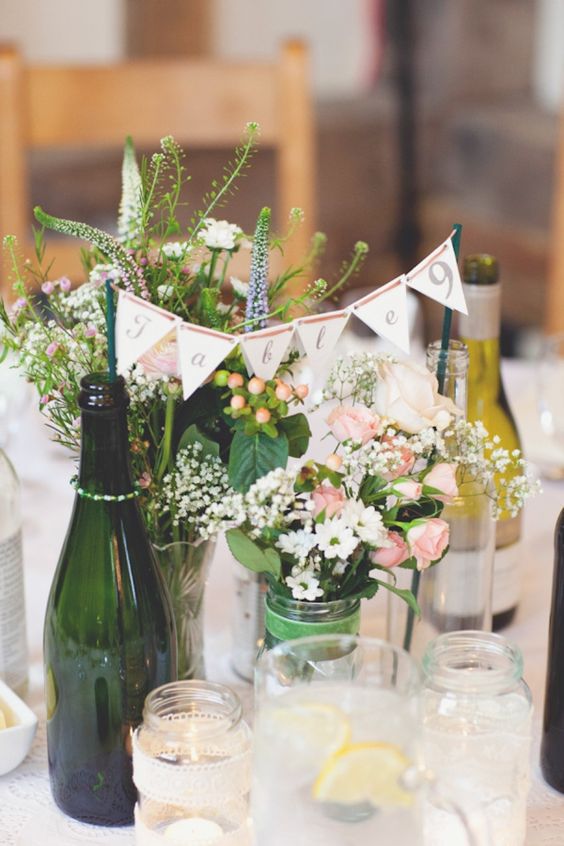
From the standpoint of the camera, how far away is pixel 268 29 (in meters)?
3.96

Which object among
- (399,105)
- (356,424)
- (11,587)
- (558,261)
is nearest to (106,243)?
(356,424)

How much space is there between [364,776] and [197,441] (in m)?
0.26

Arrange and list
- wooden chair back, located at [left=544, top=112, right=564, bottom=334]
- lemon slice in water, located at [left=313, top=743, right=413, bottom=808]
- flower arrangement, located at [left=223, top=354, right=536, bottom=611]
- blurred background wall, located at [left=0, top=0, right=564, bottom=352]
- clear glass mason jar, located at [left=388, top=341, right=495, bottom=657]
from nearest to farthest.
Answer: lemon slice in water, located at [left=313, top=743, right=413, bottom=808], flower arrangement, located at [left=223, top=354, right=536, bottom=611], clear glass mason jar, located at [left=388, top=341, right=495, bottom=657], wooden chair back, located at [left=544, top=112, right=564, bottom=334], blurred background wall, located at [left=0, top=0, right=564, bottom=352]

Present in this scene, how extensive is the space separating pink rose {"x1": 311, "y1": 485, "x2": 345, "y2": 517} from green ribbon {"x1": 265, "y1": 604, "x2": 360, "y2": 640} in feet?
0.24

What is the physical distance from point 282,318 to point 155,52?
10.7ft

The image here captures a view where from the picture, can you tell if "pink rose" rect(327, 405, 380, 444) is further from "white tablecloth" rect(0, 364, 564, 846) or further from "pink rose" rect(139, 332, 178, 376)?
"white tablecloth" rect(0, 364, 564, 846)

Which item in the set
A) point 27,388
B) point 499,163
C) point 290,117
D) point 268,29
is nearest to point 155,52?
point 268,29

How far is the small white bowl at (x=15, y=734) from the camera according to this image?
77 centimetres

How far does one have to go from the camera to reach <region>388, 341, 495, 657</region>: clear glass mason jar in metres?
0.88

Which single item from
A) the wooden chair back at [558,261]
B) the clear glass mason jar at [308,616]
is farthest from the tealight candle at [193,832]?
the wooden chair back at [558,261]

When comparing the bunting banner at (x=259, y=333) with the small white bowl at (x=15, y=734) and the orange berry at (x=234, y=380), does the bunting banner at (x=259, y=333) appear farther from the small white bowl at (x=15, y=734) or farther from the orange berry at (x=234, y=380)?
the small white bowl at (x=15, y=734)

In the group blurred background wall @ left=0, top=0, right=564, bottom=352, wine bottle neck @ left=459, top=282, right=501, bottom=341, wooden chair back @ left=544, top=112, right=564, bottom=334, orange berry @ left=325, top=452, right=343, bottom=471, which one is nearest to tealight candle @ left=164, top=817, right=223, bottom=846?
orange berry @ left=325, top=452, right=343, bottom=471

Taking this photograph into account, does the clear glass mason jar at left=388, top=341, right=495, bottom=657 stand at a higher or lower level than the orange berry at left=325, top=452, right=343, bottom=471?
lower

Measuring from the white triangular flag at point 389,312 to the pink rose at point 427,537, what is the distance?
129 millimetres
